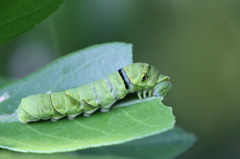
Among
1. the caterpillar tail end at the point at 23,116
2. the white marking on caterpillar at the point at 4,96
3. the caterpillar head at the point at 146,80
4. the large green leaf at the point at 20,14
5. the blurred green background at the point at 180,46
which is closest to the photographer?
the large green leaf at the point at 20,14

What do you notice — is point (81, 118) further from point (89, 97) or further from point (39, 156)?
point (39, 156)

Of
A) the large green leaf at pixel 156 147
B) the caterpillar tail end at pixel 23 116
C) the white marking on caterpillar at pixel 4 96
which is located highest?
the white marking on caterpillar at pixel 4 96

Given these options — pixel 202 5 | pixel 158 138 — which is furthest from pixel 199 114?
pixel 158 138

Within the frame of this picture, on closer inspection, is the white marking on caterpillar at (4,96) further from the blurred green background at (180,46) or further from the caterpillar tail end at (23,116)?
the blurred green background at (180,46)

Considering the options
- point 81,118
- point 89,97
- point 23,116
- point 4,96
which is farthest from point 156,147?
point 4,96

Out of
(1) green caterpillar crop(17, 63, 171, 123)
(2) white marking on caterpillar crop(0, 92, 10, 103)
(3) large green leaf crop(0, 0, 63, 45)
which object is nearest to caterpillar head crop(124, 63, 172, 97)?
(1) green caterpillar crop(17, 63, 171, 123)

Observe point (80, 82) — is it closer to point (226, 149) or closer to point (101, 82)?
point (101, 82)

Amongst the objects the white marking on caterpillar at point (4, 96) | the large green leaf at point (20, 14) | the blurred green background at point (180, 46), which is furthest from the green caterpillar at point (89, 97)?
the blurred green background at point (180, 46)

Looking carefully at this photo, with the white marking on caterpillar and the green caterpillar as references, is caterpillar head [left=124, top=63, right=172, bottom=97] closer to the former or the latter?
the green caterpillar
